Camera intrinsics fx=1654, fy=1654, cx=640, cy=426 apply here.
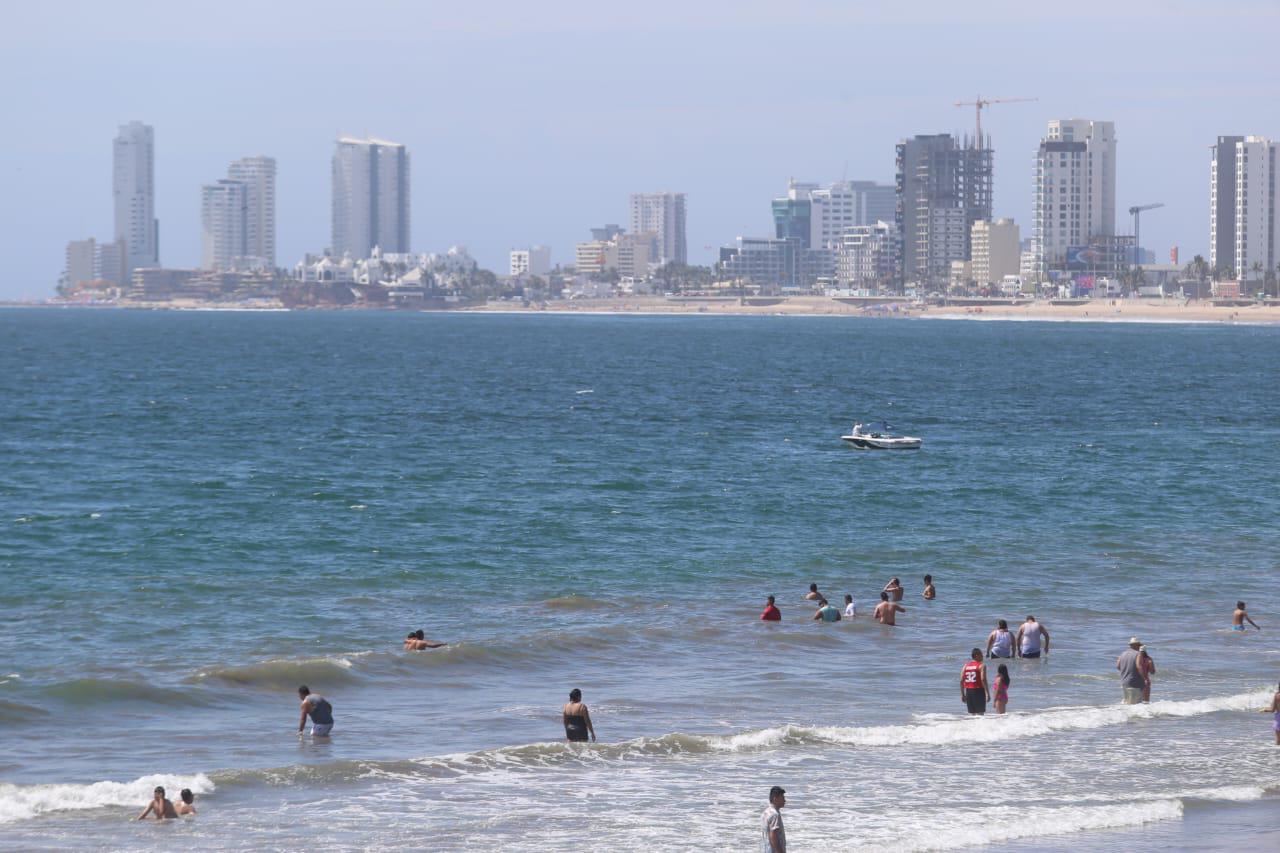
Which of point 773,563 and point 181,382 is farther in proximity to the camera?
point 181,382

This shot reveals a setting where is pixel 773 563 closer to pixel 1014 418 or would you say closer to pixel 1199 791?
pixel 1199 791

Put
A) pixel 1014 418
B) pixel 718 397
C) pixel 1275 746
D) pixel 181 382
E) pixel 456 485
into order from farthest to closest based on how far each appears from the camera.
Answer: pixel 181 382
pixel 718 397
pixel 1014 418
pixel 456 485
pixel 1275 746

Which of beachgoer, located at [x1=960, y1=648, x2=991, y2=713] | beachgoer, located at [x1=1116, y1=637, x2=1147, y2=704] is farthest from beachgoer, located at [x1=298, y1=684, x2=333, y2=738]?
beachgoer, located at [x1=1116, y1=637, x2=1147, y2=704]

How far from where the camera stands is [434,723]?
93.5 ft

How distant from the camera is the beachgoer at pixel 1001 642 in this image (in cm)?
3334

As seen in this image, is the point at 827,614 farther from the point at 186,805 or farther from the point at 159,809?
the point at 159,809

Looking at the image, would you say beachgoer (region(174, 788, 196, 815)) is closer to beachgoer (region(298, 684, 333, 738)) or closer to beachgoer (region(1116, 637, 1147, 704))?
beachgoer (region(298, 684, 333, 738))

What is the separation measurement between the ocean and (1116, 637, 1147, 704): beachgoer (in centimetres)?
45

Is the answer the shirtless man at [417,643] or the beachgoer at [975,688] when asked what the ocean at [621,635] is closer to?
the beachgoer at [975,688]

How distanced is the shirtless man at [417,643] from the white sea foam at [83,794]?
9.40 metres

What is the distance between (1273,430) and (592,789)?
7024cm

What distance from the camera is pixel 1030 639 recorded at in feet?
109

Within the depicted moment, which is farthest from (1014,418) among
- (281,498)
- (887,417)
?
(281,498)

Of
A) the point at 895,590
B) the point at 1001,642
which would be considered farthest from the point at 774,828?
the point at 895,590
